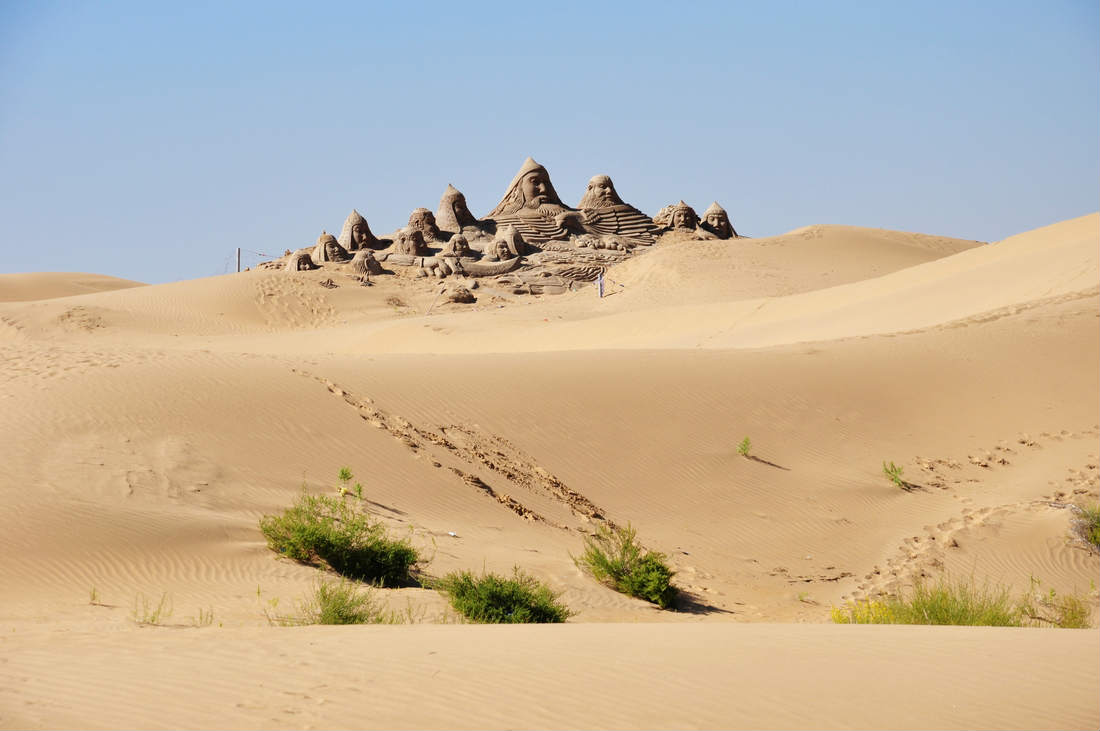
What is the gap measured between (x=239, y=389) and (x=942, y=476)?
29.9ft

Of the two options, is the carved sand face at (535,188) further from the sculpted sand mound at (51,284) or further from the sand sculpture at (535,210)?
the sculpted sand mound at (51,284)

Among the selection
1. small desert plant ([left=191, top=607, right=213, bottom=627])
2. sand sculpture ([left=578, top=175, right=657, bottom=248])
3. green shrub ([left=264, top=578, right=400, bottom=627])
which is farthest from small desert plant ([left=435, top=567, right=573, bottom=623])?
sand sculpture ([left=578, top=175, right=657, bottom=248])

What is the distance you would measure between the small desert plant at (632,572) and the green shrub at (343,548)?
5.30 ft

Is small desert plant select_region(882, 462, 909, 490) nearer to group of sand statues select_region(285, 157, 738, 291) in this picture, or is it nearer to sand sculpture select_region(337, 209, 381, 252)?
group of sand statues select_region(285, 157, 738, 291)

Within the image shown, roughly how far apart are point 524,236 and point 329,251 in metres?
7.55

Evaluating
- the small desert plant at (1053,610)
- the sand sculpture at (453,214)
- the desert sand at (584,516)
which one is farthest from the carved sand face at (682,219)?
the small desert plant at (1053,610)

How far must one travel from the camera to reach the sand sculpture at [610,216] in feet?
140

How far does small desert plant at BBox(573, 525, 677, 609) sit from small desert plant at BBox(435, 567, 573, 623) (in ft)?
3.95

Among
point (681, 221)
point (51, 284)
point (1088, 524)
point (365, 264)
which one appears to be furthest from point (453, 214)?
point (1088, 524)

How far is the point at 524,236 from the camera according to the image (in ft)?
134

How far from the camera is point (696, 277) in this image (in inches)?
1447

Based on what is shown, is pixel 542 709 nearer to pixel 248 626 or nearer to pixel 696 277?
pixel 248 626

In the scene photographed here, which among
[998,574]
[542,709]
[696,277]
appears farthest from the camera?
[696,277]

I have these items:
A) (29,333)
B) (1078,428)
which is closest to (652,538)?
(1078,428)
